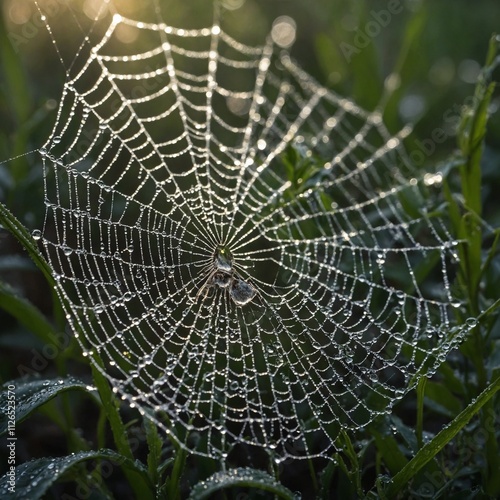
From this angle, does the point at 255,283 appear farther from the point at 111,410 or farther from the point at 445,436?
the point at 445,436

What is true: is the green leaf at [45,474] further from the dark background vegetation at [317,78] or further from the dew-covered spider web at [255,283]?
the dark background vegetation at [317,78]

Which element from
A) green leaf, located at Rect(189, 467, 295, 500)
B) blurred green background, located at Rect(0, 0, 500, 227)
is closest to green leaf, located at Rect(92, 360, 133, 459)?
green leaf, located at Rect(189, 467, 295, 500)

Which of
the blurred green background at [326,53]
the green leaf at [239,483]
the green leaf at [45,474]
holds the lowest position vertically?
the green leaf at [45,474]

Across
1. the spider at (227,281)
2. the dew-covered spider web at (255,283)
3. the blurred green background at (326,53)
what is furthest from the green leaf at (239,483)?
the blurred green background at (326,53)

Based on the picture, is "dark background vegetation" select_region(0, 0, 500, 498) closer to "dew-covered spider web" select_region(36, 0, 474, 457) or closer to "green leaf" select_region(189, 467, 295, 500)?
"dew-covered spider web" select_region(36, 0, 474, 457)

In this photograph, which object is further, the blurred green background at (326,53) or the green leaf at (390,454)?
the blurred green background at (326,53)

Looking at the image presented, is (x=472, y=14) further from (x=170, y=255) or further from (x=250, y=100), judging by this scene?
(x=170, y=255)

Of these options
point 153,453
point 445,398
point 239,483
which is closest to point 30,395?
point 153,453
